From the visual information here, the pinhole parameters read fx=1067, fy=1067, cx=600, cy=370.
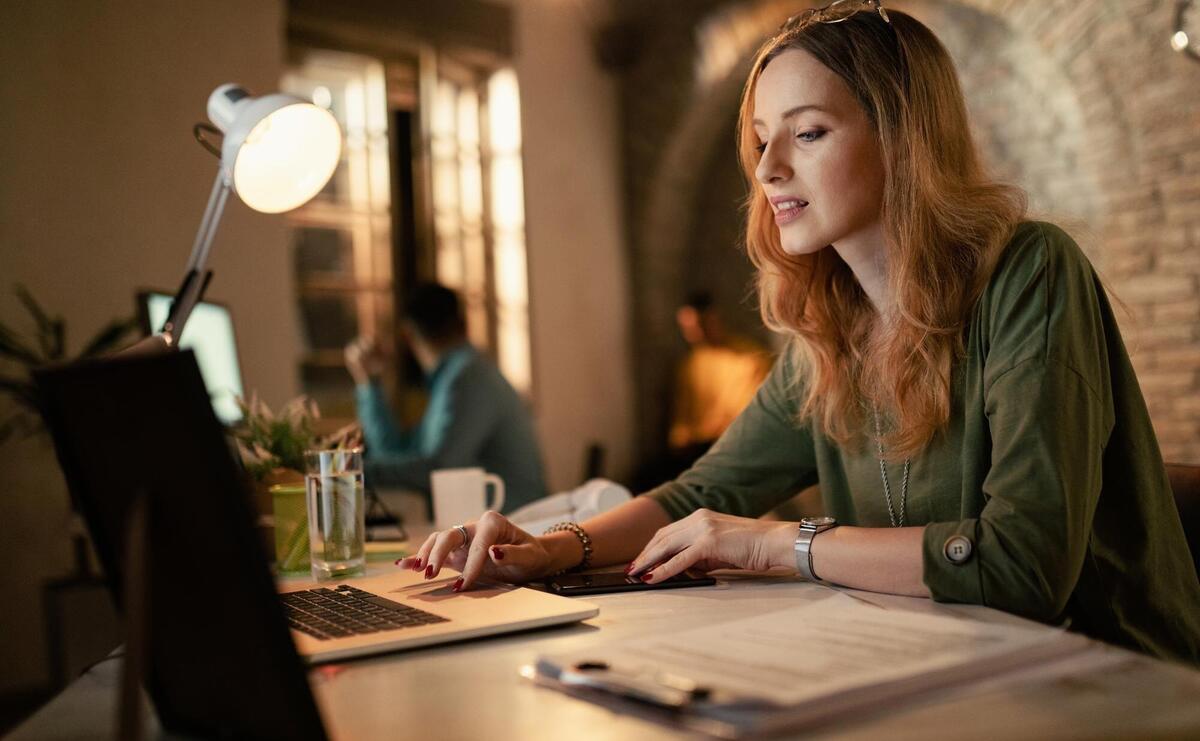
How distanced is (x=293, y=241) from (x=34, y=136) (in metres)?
1.23

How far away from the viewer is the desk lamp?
164cm

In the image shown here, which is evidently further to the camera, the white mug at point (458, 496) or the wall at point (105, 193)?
the wall at point (105, 193)

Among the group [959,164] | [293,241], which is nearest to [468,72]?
[293,241]

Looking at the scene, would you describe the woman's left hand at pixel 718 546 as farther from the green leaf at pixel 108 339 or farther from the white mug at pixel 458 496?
the green leaf at pixel 108 339

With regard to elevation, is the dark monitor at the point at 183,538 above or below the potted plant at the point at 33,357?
below

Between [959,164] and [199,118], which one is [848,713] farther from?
[199,118]

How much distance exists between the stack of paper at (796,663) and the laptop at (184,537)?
226 millimetres

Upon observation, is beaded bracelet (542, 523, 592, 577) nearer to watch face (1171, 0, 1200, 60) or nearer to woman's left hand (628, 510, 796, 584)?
woman's left hand (628, 510, 796, 584)

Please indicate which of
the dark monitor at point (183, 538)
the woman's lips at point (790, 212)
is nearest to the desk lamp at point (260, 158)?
the woman's lips at point (790, 212)

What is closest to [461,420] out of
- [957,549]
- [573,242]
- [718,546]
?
[718,546]

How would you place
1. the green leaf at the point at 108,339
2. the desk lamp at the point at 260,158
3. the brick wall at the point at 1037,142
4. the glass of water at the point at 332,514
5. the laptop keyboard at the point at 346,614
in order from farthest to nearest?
the brick wall at the point at 1037,142
the green leaf at the point at 108,339
the desk lamp at the point at 260,158
the glass of water at the point at 332,514
the laptop keyboard at the point at 346,614

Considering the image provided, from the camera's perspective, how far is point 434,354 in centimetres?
394

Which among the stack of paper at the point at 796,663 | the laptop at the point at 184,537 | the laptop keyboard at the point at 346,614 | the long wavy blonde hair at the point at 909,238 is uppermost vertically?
the long wavy blonde hair at the point at 909,238

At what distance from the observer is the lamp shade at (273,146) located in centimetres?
165
